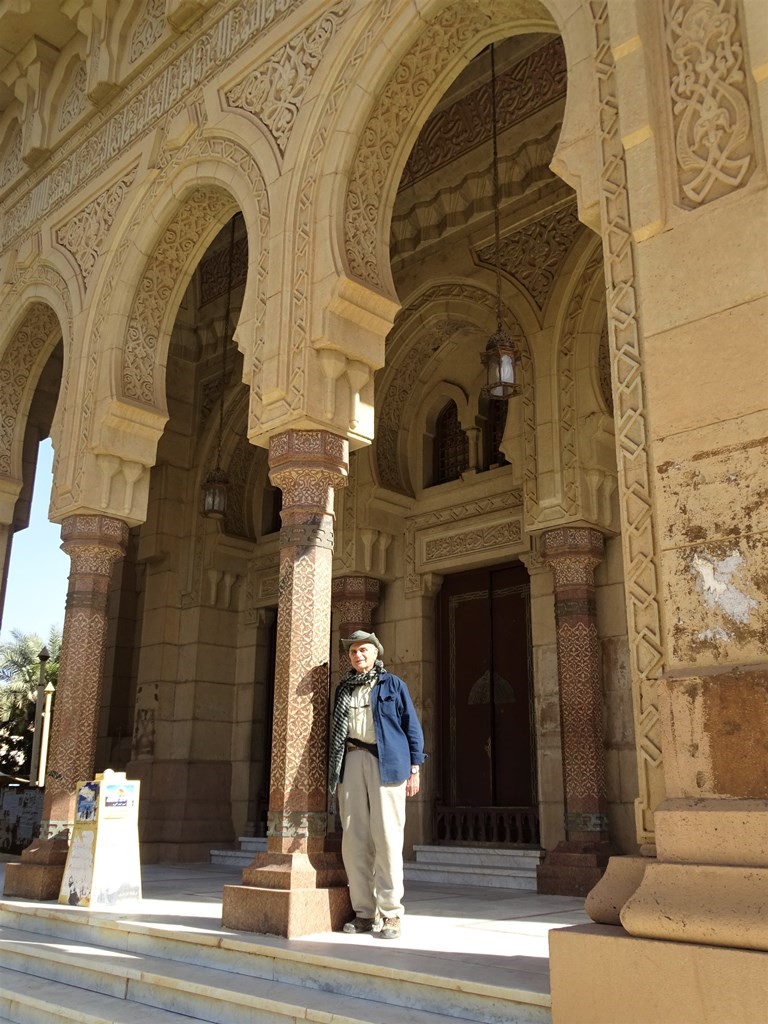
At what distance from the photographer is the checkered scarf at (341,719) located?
453 centimetres

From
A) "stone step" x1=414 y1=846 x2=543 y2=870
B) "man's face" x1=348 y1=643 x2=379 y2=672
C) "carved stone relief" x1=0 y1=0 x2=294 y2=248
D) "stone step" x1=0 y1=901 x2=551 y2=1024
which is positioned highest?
"carved stone relief" x1=0 y1=0 x2=294 y2=248

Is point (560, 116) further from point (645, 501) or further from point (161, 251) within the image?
point (645, 501)

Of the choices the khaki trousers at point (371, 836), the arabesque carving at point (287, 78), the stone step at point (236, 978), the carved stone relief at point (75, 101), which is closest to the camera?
the stone step at point (236, 978)

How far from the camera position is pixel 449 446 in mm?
9188

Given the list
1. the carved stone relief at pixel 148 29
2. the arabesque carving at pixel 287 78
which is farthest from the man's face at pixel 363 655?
the carved stone relief at pixel 148 29

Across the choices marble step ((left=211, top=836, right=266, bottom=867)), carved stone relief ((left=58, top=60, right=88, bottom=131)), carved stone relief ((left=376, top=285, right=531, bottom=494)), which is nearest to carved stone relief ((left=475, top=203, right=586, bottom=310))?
carved stone relief ((left=376, top=285, right=531, bottom=494))

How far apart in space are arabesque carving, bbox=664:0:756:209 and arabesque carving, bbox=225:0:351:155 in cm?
289

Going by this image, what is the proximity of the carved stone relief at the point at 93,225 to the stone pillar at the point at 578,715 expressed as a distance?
4386 millimetres

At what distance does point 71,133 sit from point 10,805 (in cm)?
655

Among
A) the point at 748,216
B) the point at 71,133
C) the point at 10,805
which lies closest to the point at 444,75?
the point at 748,216

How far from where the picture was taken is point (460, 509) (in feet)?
28.1

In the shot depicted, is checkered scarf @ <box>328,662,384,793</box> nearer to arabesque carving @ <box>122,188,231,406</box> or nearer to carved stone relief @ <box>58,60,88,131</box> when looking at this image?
arabesque carving @ <box>122,188,231,406</box>

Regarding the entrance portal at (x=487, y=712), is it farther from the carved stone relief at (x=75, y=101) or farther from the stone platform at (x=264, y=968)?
the carved stone relief at (x=75, y=101)

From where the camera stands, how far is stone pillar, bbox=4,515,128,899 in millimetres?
6070
